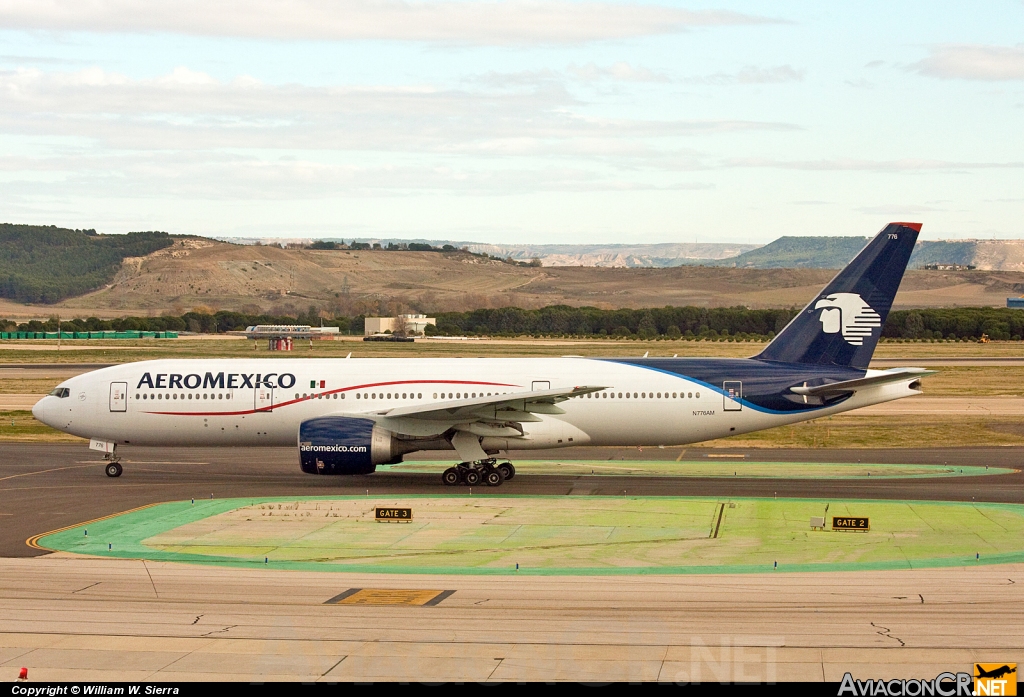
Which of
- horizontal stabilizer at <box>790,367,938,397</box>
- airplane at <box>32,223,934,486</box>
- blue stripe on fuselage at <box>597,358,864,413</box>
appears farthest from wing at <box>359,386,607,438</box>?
horizontal stabilizer at <box>790,367,938,397</box>

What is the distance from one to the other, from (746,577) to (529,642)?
672 cm

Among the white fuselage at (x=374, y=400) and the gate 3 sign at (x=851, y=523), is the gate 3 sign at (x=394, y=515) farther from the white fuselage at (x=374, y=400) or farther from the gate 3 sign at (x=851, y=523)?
the gate 3 sign at (x=851, y=523)

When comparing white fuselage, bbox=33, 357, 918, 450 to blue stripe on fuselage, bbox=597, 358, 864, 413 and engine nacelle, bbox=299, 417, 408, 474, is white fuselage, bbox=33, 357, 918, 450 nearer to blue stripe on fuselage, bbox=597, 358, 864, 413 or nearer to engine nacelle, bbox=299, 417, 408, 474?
blue stripe on fuselage, bbox=597, 358, 864, 413

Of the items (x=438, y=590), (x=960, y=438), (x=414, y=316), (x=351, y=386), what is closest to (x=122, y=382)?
(x=351, y=386)

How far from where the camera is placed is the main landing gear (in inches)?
1375

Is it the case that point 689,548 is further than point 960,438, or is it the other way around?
point 960,438

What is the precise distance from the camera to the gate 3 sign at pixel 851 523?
26.6 m

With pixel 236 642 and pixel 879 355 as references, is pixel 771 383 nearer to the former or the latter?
pixel 236 642

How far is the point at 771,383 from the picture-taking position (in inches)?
1422

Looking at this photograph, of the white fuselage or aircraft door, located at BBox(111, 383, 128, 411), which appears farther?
aircraft door, located at BBox(111, 383, 128, 411)

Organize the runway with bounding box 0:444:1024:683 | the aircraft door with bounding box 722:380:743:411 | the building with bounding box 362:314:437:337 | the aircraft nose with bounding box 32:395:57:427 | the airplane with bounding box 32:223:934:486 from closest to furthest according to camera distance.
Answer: the runway with bounding box 0:444:1024:683 < the airplane with bounding box 32:223:934:486 < the aircraft door with bounding box 722:380:743:411 < the aircraft nose with bounding box 32:395:57:427 < the building with bounding box 362:314:437:337

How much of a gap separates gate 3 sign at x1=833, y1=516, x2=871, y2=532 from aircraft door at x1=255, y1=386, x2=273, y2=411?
64.4 ft

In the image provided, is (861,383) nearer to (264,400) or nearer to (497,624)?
(264,400)

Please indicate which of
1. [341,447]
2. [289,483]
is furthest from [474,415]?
[289,483]
